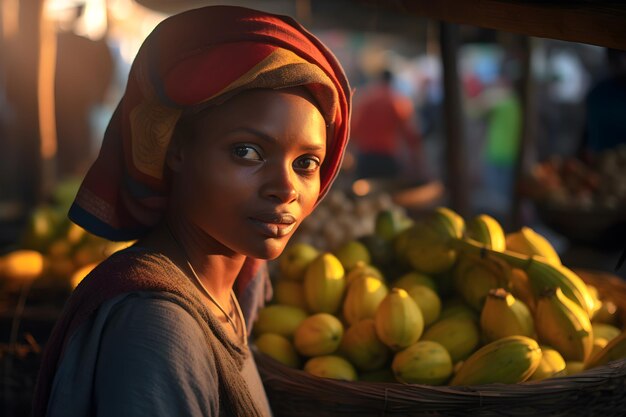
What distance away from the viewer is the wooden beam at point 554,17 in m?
1.19

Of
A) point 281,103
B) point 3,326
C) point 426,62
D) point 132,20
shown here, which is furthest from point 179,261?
point 426,62

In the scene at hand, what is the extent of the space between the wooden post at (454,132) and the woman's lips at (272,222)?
116 inches

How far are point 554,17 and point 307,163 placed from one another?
56 cm

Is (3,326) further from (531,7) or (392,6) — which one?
(531,7)

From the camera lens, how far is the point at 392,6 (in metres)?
1.62

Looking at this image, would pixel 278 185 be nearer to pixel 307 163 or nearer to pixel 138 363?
pixel 307 163

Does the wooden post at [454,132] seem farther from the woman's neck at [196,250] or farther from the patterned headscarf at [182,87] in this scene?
the woman's neck at [196,250]

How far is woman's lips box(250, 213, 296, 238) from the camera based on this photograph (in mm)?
1281

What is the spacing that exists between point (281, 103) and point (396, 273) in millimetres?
1273

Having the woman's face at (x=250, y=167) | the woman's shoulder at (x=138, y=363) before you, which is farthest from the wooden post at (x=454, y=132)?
the woman's shoulder at (x=138, y=363)

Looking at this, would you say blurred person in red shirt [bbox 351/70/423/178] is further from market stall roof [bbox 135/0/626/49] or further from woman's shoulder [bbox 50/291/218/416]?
woman's shoulder [bbox 50/291/218/416]

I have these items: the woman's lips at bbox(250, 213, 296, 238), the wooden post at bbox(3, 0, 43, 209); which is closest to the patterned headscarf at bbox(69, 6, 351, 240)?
the woman's lips at bbox(250, 213, 296, 238)

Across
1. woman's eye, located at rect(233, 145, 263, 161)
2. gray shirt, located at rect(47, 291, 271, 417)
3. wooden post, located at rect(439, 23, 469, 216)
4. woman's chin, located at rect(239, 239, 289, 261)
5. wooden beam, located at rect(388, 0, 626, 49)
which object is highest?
wooden beam, located at rect(388, 0, 626, 49)

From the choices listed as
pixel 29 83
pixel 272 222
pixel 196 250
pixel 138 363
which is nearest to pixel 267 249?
pixel 272 222
